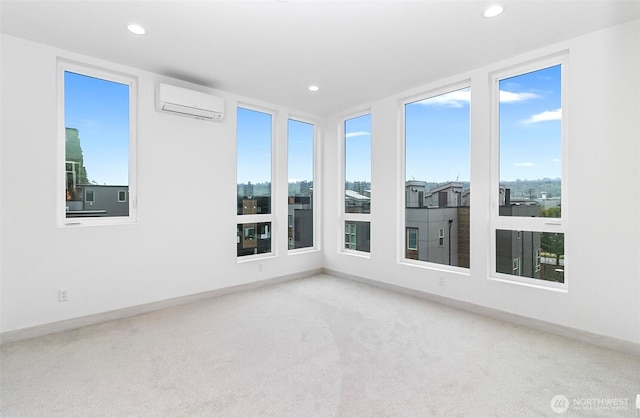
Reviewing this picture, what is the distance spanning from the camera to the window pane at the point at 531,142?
10.4 feet

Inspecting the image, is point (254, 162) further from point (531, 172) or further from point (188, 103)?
point (531, 172)

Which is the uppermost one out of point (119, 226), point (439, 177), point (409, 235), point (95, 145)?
point (95, 145)

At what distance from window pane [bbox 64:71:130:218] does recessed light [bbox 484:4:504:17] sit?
375 cm

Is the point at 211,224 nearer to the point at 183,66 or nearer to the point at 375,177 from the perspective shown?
the point at 183,66

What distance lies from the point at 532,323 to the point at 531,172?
60.9 inches

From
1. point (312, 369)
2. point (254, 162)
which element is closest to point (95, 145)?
point (254, 162)

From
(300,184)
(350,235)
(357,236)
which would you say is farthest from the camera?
(300,184)

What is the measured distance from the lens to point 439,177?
4191mm

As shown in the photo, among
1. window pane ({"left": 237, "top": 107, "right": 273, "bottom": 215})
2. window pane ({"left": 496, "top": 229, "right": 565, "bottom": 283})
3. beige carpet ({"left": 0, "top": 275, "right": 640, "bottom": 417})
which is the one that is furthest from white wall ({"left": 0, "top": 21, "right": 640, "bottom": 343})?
beige carpet ({"left": 0, "top": 275, "right": 640, "bottom": 417})

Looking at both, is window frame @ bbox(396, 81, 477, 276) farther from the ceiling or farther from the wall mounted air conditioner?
the wall mounted air conditioner

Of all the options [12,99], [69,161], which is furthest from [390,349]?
[12,99]

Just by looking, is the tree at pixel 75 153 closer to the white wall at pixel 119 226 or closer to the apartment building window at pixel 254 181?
the white wall at pixel 119 226

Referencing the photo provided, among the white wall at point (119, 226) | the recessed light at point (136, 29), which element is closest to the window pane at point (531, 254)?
the white wall at point (119, 226)

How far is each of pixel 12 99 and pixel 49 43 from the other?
0.64 meters
